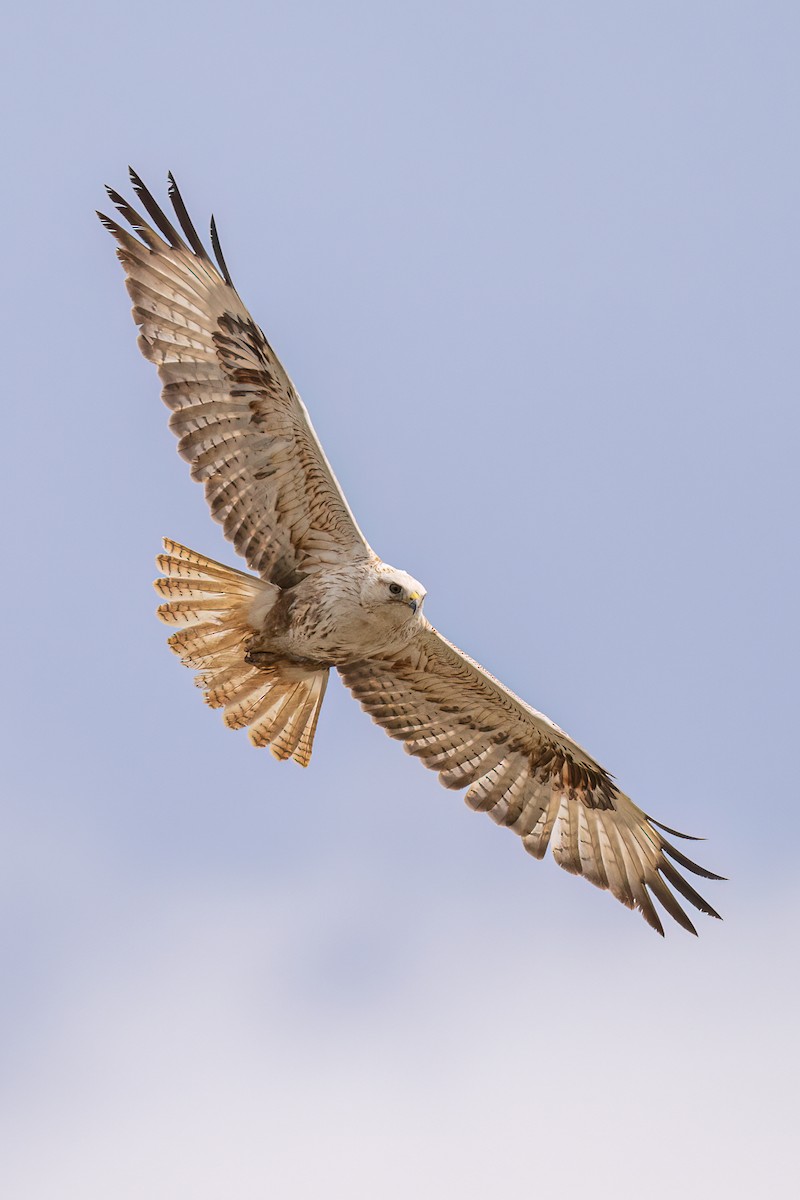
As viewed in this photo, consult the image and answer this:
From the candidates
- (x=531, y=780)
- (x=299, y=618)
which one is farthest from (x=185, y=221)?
(x=531, y=780)

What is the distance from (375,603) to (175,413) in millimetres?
1627

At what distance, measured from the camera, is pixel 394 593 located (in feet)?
34.3

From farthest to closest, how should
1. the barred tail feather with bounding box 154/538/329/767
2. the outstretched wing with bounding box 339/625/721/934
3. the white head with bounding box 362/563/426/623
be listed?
the outstretched wing with bounding box 339/625/721/934 → the barred tail feather with bounding box 154/538/329/767 → the white head with bounding box 362/563/426/623

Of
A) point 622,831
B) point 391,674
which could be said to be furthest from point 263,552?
point 622,831

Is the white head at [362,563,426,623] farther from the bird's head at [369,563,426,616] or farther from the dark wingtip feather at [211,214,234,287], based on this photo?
the dark wingtip feather at [211,214,234,287]

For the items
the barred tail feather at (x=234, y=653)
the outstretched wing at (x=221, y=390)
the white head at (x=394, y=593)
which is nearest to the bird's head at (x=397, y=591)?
the white head at (x=394, y=593)

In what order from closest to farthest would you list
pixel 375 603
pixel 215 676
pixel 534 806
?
pixel 375 603 < pixel 215 676 < pixel 534 806

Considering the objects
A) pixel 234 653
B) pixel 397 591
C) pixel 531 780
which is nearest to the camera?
pixel 397 591

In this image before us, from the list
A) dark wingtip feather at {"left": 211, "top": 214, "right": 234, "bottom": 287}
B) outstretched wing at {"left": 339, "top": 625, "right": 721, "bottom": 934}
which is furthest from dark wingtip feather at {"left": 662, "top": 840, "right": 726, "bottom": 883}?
dark wingtip feather at {"left": 211, "top": 214, "right": 234, "bottom": 287}

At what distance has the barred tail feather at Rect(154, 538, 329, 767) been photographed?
11.0 metres

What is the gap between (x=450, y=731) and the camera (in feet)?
39.3

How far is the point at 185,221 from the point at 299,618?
2442mm

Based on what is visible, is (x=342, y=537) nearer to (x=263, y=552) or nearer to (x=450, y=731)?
(x=263, y=552)

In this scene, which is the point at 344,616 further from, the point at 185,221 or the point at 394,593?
the point at 185,221
